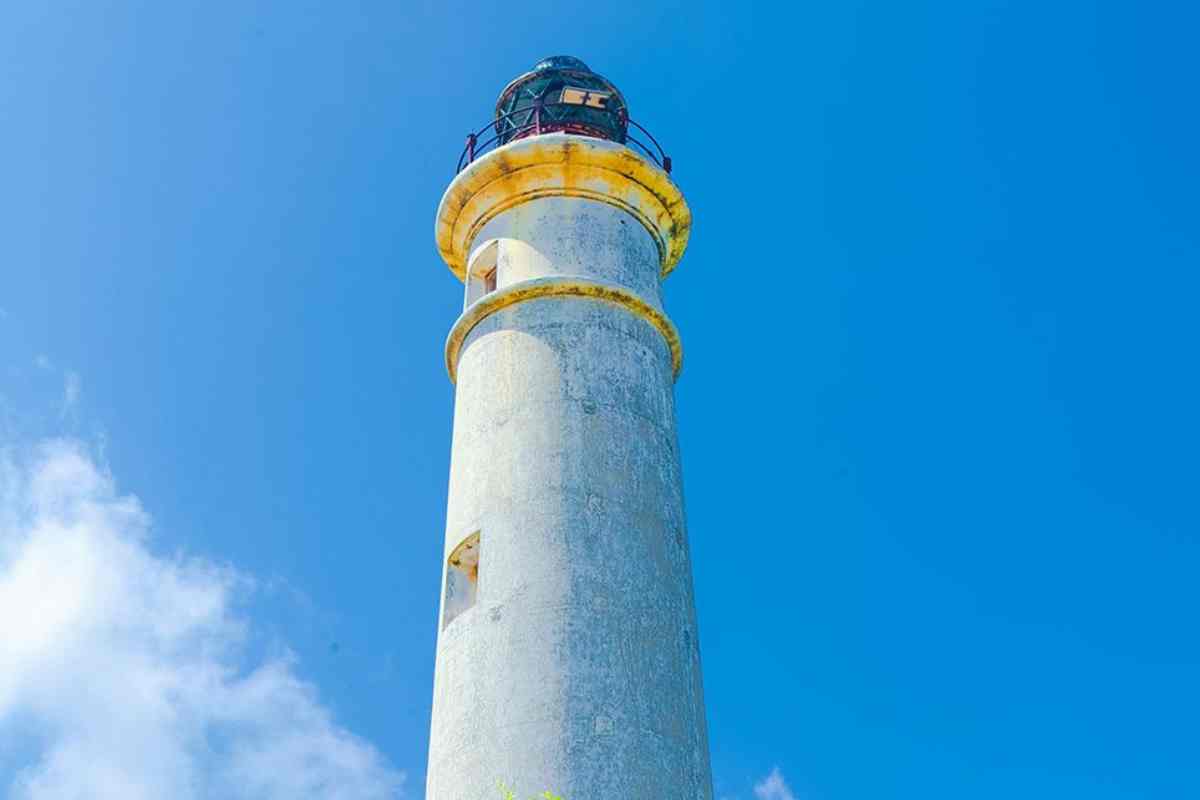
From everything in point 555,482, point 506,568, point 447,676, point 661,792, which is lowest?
point 661,792

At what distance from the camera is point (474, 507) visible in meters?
9.90

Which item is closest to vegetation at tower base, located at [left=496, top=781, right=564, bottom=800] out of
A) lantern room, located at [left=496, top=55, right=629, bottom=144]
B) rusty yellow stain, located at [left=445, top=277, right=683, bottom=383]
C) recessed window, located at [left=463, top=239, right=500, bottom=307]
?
rusty yellow stain, located at [left=445, top=277, right=683, bottom=383]

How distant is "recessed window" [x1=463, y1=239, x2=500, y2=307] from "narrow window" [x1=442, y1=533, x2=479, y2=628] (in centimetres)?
283

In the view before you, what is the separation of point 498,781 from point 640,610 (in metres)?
1.60

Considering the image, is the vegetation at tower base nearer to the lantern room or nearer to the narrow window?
the narrow window

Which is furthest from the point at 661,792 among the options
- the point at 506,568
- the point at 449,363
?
the point at 449,363

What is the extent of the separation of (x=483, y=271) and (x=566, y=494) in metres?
3.16

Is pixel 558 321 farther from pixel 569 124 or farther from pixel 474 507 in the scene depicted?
pixel 569 124

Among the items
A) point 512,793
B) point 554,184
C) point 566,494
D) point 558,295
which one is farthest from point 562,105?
point 512,793

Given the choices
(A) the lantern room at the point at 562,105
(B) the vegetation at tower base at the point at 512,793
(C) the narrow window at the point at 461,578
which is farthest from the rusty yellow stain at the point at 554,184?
(B) the vegetation at tower base at the point at 512,793

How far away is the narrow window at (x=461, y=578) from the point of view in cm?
978

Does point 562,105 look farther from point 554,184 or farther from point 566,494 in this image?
point 566,494

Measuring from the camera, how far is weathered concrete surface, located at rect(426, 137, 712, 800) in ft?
Answer: 27.8

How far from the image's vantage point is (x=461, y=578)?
9961mm
